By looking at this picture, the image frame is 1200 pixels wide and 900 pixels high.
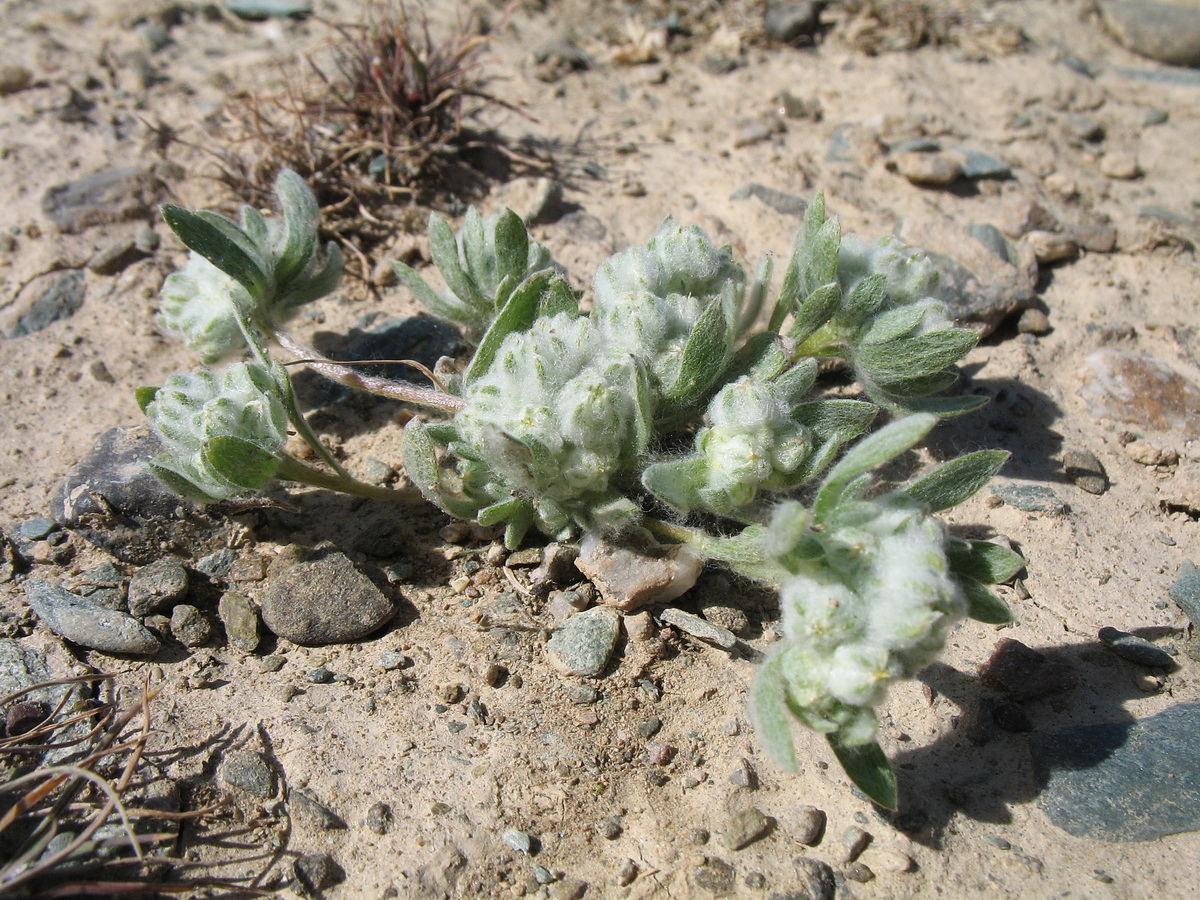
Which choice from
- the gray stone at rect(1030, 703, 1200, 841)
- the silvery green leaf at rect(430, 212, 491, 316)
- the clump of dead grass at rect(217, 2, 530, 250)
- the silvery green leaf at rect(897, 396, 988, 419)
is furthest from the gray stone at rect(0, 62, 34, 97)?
the gray stone at rect(1030, 703, 1200, 841)

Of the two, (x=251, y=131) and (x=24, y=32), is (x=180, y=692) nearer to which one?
(x=251, y=131)

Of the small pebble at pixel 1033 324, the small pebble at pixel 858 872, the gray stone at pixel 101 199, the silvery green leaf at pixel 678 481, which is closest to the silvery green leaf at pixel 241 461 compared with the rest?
the silvery green leaf at pixel 678 481

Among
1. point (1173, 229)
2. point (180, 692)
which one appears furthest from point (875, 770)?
point (1173, 229)

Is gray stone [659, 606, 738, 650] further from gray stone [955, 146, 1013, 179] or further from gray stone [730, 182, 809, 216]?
gray stone [955, 146, 1013, 179]

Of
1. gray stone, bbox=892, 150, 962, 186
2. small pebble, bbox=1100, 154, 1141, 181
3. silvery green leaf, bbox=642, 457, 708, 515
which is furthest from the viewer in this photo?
small pebble, bbox=1100, 154, 1141, 181

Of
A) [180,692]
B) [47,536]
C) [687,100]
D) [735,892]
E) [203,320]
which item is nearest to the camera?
[735,892]

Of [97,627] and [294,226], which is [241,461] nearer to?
[97,627]
